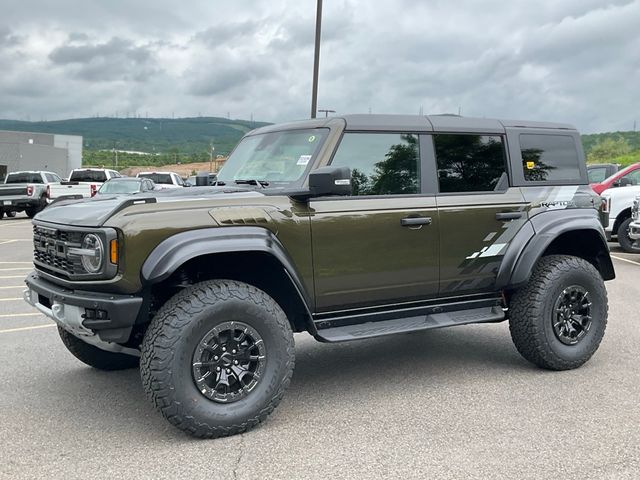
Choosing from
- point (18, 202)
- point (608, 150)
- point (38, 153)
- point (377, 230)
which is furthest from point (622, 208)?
point (38, 153)

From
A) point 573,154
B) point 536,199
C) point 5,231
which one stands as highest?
point 573,154

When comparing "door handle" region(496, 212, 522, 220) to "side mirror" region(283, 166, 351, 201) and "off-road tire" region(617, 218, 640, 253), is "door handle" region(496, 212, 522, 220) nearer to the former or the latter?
"side mirror" region(283, 166, 351, 201)

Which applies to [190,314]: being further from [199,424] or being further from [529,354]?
[529,354]

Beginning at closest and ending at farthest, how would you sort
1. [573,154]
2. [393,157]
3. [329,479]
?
[329,479], [393,157], [573,154]

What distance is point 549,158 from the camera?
545 centimetres

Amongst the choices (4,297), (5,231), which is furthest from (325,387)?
(5,231)

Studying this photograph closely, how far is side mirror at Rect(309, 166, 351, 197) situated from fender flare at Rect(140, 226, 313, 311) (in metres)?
0.40

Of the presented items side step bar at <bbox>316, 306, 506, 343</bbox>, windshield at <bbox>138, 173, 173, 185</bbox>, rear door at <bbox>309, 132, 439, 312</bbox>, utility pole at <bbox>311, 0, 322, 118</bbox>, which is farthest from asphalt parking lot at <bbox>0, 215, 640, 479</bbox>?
windshield at <bbox>138, 173, 173, 185</bbox>

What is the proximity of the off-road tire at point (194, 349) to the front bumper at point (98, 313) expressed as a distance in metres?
0.17

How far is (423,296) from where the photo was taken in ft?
15.8

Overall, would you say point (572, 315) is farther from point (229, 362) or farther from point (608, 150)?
point (608, 150)

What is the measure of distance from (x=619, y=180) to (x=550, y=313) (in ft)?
33.1

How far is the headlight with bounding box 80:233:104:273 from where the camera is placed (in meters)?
3.72

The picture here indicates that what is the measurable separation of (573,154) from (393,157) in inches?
70.6
